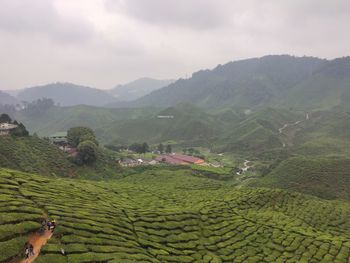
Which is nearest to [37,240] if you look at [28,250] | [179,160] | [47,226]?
[47,226]

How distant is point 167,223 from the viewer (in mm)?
64625

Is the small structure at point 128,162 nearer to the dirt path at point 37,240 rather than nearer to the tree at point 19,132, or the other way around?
the tree at point 19,132

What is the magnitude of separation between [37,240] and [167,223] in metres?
26.1

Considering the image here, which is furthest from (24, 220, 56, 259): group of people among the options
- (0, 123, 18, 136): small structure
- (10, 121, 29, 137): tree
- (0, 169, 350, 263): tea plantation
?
(10, 121, 29, 137): tree

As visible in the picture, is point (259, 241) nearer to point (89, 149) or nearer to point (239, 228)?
point (239, 228)

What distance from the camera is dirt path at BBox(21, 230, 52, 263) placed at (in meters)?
41.4

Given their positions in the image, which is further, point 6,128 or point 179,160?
point 179,160

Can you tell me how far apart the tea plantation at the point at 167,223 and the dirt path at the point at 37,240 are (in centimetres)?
87

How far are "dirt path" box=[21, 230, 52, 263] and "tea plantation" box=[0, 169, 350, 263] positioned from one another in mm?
875

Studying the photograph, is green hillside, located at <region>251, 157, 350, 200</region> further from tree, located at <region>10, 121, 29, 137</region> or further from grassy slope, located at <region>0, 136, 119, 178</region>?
tree, located at <region>10, 121, 29, 137</region>

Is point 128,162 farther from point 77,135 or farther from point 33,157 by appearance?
point 33,157

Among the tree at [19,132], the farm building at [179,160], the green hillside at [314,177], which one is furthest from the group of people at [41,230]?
the farm building at [179,160]

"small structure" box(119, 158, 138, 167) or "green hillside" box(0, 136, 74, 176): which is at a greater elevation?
"green hillside" box(0, 136, 74, 176)

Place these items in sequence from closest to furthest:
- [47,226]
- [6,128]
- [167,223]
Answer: [47,226], [167,223], [6,128]
